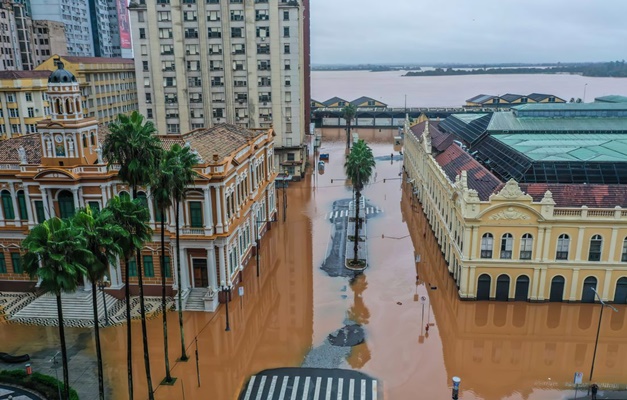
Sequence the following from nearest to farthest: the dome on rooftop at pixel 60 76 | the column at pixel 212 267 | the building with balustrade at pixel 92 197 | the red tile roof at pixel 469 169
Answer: the dome on rooftop at pixel 60 76, the building with balustrade at pixel 92 197, the column at pixel 212 267, the red tile roof at pixel 469 169

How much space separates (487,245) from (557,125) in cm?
3259

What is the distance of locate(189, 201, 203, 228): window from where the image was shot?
44469 mm

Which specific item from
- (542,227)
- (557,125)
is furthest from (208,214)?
(557,125)

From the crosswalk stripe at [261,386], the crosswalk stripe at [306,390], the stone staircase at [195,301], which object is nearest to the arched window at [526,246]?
the crosswalk stripe at [306,390]

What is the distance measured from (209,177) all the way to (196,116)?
5513cm

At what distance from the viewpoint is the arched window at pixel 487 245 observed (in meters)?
44.8

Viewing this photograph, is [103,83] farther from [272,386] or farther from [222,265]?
[272,386]

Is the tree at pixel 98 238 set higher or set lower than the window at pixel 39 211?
higher

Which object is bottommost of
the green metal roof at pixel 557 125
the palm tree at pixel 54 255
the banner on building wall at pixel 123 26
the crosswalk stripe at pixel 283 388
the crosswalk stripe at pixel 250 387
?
the crosswalk stripe at pixel 250 387

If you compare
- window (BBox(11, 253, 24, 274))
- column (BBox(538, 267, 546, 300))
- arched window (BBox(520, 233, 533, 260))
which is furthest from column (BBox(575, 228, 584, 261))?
window (BBox(11, 253, 24, 274))

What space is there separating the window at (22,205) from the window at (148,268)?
40.9 feet

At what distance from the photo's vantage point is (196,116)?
94.8 meters

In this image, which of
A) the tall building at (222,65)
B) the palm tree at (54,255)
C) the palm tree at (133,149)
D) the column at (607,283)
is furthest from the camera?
the tall building at (222,65)

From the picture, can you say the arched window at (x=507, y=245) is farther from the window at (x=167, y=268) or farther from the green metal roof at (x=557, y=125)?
→ the window at (x=167, y=268)
